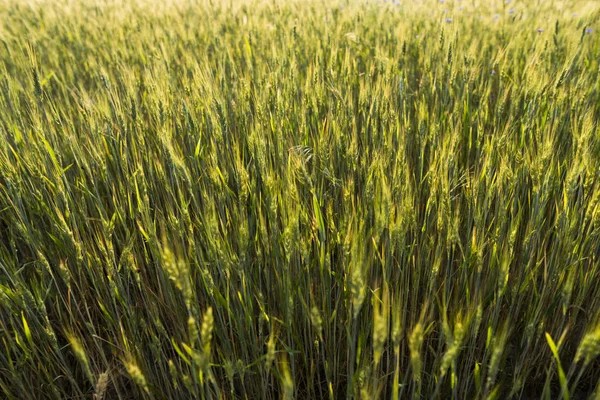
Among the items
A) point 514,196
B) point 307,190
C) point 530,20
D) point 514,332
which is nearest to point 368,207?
point 307,190

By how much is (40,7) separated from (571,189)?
3.80m

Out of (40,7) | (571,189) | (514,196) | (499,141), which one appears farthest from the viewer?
(40,7)

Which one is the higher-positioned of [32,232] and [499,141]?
[499,141]

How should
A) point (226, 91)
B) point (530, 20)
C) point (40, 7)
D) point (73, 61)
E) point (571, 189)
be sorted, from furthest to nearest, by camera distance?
point (40, 7) → point (530, 20) → point (73, 61) → point (226, 91) → point (571, 189)

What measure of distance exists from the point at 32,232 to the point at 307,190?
2.10ft

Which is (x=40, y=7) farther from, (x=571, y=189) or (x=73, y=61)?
(x=571, y=189)

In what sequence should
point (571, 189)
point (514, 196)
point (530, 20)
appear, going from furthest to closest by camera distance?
point (530, 20)
point (514, 196)
point (571, 189)

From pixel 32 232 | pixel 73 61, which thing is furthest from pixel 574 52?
pixel 73 61

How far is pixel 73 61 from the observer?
2.11 meters

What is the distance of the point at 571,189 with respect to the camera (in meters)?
0.79

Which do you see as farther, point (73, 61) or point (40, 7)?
point (40, 7)

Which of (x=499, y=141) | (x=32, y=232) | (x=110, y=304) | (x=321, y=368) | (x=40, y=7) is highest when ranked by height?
(x=40, y=7)

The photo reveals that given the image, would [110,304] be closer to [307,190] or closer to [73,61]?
[307,190]

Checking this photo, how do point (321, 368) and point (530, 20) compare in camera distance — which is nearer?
point (321, 368)
